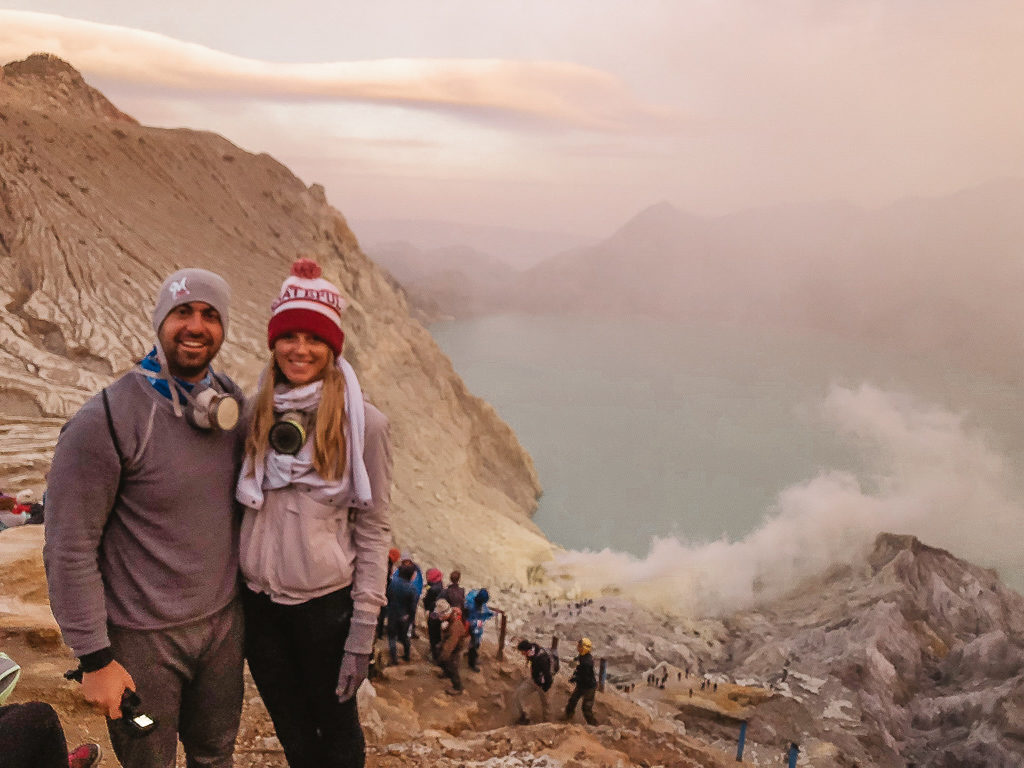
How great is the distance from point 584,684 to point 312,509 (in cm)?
594

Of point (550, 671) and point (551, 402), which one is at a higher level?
point (551, 402)

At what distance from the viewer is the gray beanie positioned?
6.68 ft

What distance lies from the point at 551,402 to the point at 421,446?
27379 millimetres

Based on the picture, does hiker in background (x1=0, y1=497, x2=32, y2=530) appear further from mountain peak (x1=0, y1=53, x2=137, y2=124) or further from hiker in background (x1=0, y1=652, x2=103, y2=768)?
mountain peak (x1=0, y1=53, x2=137, y2=124)

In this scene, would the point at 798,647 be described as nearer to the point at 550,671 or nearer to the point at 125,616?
the point at 550,671

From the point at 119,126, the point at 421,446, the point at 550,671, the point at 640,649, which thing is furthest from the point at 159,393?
the point at 119,126

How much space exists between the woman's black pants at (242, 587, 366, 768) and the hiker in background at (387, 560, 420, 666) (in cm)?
466

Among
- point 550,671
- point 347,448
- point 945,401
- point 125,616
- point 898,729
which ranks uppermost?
point 945,401

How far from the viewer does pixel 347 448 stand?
217cm

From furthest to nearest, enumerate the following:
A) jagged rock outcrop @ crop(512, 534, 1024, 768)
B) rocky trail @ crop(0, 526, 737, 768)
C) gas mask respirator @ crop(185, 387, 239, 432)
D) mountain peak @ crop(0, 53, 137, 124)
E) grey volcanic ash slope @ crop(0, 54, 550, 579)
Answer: mountain peak @ crop(0, 53, 137, 124) < grey volcanic ash slope @ crop(0, 54, 550, 579) < jagged rock outcrop @ crop(512, 534, 1024, 768) < rocky trail @ crop(0, 526, 737, 768) < gas mask respirator @ crop(185, 387, 239, 432)

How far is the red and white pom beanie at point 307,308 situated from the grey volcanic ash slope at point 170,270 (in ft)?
32.6

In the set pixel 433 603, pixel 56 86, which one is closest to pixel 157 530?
pixel 433 603

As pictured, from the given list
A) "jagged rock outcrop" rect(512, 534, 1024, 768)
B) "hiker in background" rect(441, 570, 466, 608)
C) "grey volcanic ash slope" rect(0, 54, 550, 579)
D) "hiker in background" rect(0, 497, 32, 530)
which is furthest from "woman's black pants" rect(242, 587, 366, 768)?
"jagged rock outcrop" rect(512, 534, 1024, 768)

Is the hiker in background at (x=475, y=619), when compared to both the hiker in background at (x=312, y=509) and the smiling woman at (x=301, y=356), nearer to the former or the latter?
the hiker in background at (x=312, y=509)
